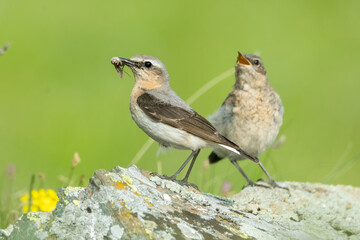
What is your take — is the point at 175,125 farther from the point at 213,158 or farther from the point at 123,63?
the point at 213,158

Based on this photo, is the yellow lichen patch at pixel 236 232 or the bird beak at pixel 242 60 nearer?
the yellow lichen patch at pixel 236 232

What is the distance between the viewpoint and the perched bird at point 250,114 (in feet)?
24.7

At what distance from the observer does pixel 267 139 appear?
7570 mm

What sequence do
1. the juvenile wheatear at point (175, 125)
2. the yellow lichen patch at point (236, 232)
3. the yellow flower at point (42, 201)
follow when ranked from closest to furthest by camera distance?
the yellow lichen patch at point (236, 232) → the juvenile wheatear at point (175, 125) → the yellow flower at point (42, 201)

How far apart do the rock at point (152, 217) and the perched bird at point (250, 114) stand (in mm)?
1936

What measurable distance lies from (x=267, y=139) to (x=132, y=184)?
132 inches

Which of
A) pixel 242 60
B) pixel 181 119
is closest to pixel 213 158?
pixel 242 60

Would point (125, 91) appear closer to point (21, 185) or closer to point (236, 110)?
point (21, 185)

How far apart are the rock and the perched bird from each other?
1.94m

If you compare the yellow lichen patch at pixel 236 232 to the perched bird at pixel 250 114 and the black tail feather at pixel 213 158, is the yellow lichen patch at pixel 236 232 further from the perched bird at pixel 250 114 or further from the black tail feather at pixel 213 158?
the black tail feather at pixel 213 158

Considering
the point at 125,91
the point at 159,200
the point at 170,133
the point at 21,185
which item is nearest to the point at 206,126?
the point at 170,133

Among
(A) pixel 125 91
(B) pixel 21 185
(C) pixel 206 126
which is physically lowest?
(B) pixel 21 185

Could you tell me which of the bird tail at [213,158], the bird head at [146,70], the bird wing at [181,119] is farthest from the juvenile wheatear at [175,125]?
the bird tail at [213,158]

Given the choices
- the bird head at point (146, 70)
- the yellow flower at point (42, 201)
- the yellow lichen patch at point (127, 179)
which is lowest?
the yellow flower at point (42, 201)
